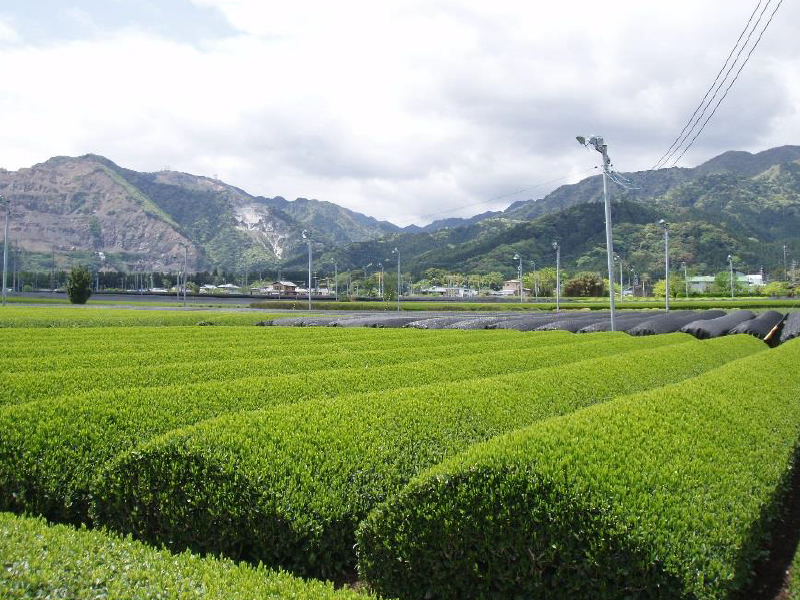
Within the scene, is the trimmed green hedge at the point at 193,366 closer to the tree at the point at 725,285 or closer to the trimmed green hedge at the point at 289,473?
the trimmed green hedge at the point at 289,473

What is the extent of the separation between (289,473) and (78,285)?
60.9 m

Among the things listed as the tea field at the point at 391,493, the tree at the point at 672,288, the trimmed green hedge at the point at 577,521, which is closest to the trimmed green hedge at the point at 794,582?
the tea field at the point at 391,493

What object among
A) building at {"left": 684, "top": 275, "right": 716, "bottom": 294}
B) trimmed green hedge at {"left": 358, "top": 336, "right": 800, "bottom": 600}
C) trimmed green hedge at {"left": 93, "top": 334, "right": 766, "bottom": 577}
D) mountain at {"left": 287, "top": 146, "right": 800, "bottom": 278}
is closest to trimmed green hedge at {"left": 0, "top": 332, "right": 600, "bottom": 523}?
trimmed green hedge at {"left": 93, "top": 334, "right": 766, "bottom": 577}

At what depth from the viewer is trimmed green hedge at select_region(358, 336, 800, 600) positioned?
4.11 m

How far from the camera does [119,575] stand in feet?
12.6

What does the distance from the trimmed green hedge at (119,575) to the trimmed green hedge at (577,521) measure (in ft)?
2.87

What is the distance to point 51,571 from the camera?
373 cm

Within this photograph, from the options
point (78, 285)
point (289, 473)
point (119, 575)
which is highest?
point (78, 285)

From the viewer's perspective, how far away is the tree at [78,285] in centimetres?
5738

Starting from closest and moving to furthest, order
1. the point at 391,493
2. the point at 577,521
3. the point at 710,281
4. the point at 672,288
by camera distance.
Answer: the point at 577,521
the point at 391,493
the point at 672,288
the point at 710,281

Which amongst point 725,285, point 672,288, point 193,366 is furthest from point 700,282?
point 193,366

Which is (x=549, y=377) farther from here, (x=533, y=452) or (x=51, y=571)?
(x=51, y=571)

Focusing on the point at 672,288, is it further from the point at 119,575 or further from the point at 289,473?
the point at 119,575

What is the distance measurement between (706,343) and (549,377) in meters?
9.53
